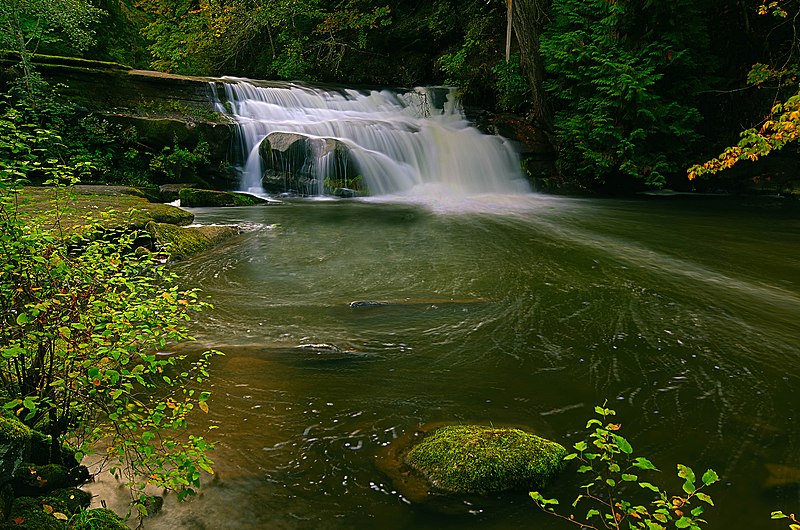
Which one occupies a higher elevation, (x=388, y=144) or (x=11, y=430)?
(x=388, y=144)

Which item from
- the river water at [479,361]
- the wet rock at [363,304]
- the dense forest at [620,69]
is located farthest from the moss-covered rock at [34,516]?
the dense forest at [620,69]

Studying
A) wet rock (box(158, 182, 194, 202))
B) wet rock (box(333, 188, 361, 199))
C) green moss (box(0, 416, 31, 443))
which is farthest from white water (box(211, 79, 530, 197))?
green moss (box(0, 416, 31, 443))

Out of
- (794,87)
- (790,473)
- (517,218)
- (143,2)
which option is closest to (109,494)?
(790,473)

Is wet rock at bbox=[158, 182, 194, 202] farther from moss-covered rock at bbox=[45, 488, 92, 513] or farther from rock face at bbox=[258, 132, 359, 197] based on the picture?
moss-covered rock at bbox=[45, 488, 92, 513]

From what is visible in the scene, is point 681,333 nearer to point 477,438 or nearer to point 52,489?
point 477,438

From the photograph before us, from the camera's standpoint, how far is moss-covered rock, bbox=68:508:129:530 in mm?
1983

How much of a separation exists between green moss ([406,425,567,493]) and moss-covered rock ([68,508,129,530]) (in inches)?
55.6

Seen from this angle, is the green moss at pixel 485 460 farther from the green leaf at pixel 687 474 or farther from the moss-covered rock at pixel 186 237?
the moss-covered rock at pixel 186 237

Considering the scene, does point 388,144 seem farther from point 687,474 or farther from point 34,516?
point 687,474

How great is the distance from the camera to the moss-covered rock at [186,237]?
6.85 metres

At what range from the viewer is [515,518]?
250 centimetres

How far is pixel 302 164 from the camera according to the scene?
42.1ft

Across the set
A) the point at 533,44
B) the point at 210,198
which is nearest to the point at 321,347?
the point at 210,198

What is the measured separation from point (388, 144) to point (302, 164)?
8.44 feet
